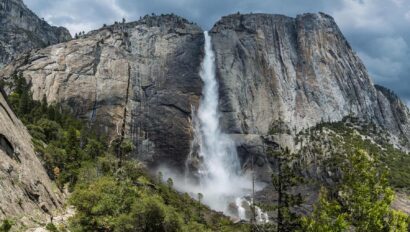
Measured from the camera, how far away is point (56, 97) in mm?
131000

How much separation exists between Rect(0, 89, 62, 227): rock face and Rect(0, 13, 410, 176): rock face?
81.2 metres

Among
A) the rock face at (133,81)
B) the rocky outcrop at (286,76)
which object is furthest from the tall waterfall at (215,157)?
the rock face at (133,81)

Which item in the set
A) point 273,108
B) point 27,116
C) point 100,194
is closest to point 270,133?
point 273,108

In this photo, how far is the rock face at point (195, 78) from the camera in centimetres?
13275

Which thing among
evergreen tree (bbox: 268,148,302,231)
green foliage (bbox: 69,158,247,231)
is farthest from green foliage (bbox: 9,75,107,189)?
evergreen tree (bbox: 268,148,302,231)

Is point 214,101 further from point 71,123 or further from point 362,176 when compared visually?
point 362,176

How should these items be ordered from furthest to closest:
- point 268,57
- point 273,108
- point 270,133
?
point 268,57 → point 273,108 → point 270,133

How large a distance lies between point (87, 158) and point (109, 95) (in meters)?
49.8

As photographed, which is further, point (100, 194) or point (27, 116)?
point (27, 116)

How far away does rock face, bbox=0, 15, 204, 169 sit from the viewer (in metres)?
131

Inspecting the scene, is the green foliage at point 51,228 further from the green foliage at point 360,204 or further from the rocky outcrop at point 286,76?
the rocky outcrop at point 286,76

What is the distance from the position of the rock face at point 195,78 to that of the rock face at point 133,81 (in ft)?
1.04

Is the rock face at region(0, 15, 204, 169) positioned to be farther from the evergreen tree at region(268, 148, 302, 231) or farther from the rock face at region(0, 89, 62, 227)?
the evergreen tree at region(268, 148, 302, 231)

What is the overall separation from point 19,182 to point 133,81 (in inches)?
4159
